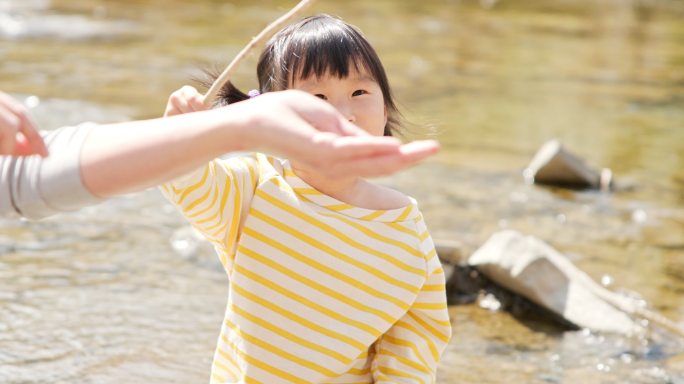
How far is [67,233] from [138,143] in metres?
2.81

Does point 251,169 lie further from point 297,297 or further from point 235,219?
point 297,297

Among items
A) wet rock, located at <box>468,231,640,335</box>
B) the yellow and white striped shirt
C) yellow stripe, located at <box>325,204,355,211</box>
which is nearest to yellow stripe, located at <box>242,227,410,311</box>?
the yellow and white striped shirt

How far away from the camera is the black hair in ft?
6.24

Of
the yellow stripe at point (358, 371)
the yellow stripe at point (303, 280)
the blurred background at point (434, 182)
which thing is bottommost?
the blurred background at point (434, 182)

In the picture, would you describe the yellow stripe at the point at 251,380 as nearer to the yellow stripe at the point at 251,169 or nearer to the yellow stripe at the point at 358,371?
the yellow stripe at the point at 358,371

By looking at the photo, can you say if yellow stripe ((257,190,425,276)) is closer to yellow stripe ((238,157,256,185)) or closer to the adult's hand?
yellow stripe ((238,157,256,185))

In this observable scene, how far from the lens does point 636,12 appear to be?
13156 millimetres

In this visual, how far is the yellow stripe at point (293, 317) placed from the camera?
185 cm

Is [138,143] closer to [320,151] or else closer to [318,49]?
[320,151]

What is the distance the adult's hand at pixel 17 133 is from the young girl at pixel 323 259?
0.53 meters

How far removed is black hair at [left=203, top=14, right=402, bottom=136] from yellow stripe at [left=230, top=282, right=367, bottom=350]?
368 millimetres

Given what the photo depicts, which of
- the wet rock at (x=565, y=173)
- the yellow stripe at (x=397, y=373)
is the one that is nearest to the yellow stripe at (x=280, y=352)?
the yellow stripe at (x=397, y=373)

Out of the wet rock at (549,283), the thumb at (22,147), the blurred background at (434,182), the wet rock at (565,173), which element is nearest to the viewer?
the thumb at (22,147)

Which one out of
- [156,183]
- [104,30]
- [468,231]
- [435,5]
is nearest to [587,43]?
[435,5]
